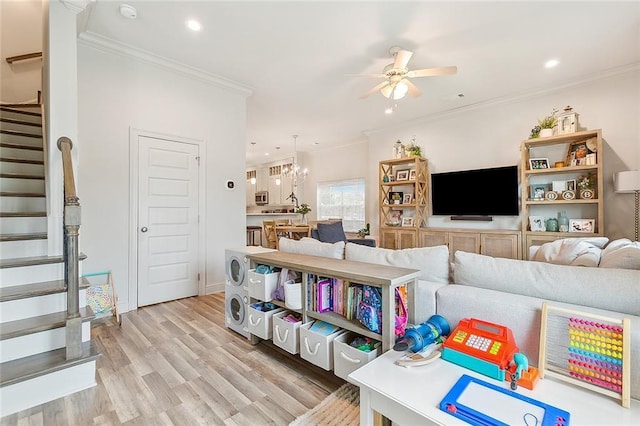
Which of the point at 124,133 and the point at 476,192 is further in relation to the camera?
the point at 476,192

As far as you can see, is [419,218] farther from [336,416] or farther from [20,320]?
[20,320]

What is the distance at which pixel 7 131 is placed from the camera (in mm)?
3240

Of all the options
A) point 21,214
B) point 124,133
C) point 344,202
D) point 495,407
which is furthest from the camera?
point 344,202

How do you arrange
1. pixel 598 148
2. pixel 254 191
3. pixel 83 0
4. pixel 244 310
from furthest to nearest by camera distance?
pixel 254 191 < pixel 598 148 < pixel 244 310 < pixel 83 0

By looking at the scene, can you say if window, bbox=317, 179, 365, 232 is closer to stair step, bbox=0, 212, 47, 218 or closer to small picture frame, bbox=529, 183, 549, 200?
small picture frame, bbox=529, 183, 549, 200

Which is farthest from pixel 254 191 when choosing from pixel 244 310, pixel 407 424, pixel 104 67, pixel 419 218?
pixel 407 424

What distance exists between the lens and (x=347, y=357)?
65.3 inches

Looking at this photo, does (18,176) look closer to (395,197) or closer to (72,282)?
(72,282)

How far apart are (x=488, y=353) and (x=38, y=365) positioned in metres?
2.53

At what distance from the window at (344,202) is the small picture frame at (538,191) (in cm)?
360

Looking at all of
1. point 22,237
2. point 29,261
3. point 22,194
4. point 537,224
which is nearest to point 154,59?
point 22,194

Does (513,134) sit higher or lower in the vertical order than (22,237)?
higher

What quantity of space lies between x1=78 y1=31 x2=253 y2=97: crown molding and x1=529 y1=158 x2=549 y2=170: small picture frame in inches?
169

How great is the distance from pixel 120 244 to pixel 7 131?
1.83 m
